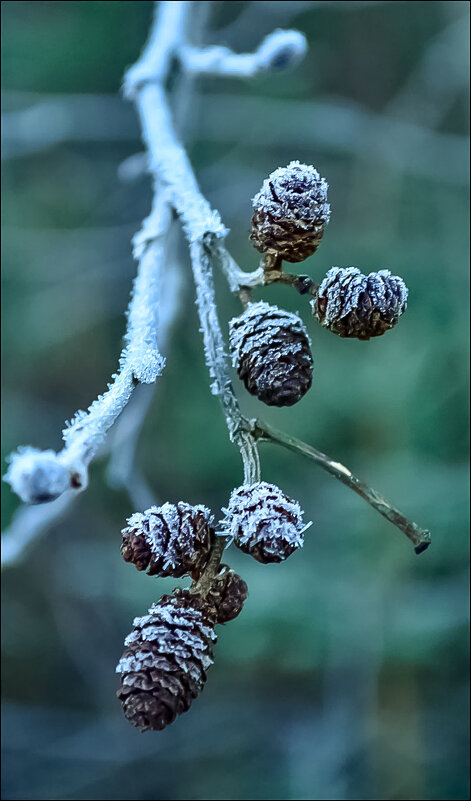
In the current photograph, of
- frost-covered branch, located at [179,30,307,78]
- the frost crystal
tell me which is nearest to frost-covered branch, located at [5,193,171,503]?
the frost crystal

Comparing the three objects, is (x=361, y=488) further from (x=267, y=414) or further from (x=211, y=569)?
(x=267, y=414)

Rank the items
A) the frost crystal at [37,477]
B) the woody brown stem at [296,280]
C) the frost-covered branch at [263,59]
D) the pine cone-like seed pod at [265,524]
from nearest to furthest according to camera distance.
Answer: the frost crystal at [37,477]
the pine cone-like seed pod at [265,524]
the woody brown stem at [296,280]
the frost-covered branch at [263,59]

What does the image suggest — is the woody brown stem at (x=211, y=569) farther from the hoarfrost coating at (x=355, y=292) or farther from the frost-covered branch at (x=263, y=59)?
the frost-covered branch at (x=263, y=59)

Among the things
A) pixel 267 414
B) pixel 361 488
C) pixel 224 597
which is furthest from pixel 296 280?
pixel 267 414

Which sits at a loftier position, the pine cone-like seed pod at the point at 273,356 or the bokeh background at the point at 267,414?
the bokeh background at the point at 267,414

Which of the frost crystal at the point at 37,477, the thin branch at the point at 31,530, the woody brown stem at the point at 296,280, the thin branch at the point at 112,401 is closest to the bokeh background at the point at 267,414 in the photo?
the thin branch at the point at 31,530

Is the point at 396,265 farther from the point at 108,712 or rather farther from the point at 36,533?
the point at 108,712
